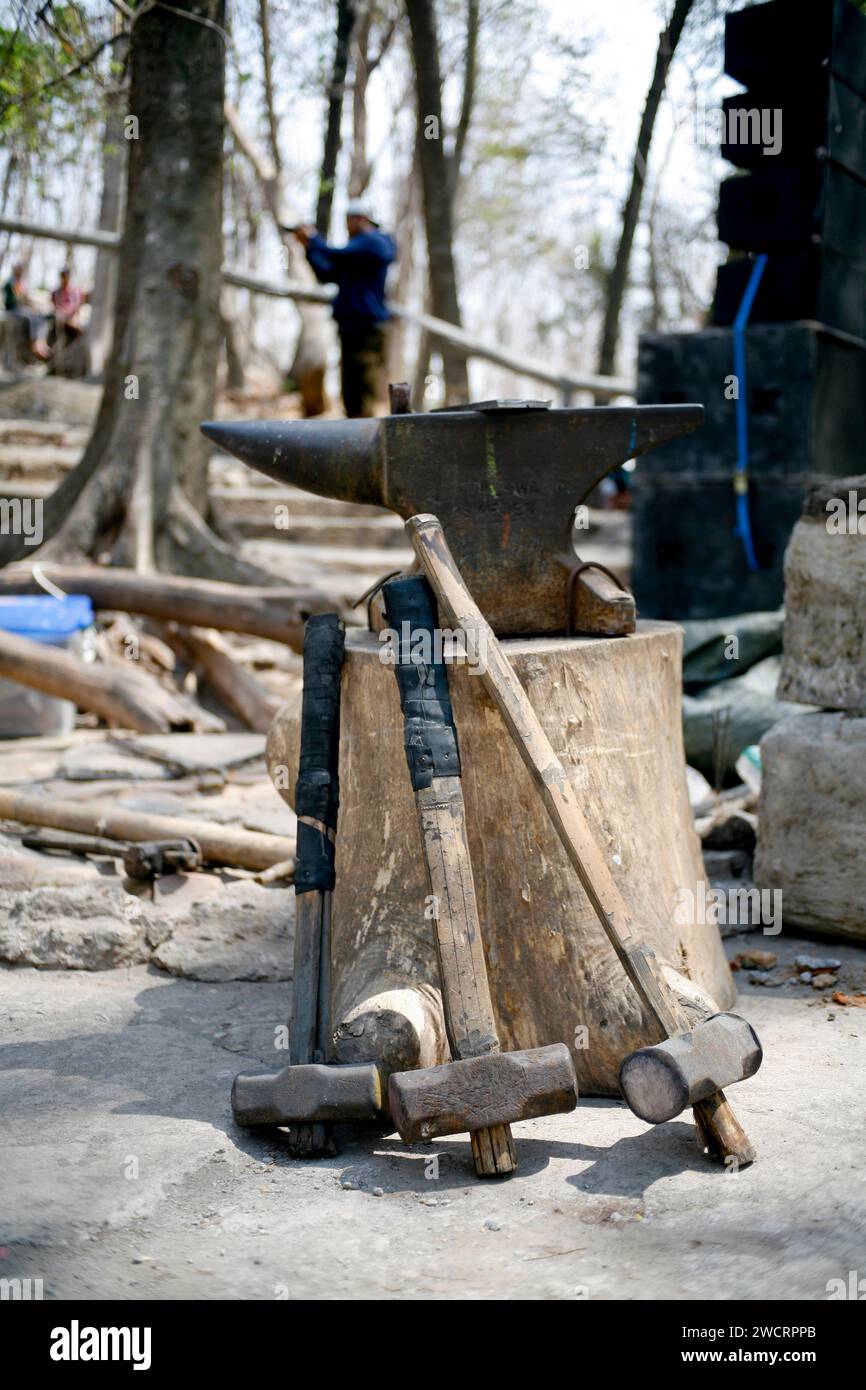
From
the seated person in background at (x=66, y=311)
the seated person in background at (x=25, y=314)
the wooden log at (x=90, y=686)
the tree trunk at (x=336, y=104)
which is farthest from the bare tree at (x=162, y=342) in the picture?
the seated person in background at (x=25, y=314)

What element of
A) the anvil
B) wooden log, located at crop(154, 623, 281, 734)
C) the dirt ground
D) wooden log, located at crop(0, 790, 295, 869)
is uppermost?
the anvil

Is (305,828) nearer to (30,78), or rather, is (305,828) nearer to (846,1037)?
(846,1037)

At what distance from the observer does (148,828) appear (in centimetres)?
440

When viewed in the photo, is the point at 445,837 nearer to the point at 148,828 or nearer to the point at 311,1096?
the point at 311,1096

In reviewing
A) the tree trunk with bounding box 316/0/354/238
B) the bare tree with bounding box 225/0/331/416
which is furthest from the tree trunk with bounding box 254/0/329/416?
the tree trunk with bounding box 316/0/354/238

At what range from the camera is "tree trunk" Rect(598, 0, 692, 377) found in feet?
35.2

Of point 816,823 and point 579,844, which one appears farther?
point 816,823

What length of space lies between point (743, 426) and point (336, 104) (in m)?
10.5

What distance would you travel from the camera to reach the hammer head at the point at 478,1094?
2348mm

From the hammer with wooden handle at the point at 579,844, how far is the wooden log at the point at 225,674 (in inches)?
161

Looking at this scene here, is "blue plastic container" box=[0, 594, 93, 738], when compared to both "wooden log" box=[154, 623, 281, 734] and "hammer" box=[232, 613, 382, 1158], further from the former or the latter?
"hammer" box=[232, 613, 382, 1158]

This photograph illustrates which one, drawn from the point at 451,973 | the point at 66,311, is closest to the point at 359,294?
the point at 451,973

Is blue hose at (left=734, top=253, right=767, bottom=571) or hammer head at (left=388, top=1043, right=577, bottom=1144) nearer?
hammer head at (left=388, top=1043, right=577, bottom=1144)

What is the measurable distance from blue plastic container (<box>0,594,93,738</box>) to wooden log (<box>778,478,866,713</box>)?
12.4 ft
